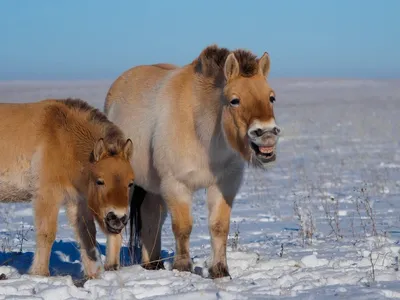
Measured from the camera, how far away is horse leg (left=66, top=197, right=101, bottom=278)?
6883 mm

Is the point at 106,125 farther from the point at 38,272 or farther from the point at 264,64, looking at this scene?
the point at 264,64

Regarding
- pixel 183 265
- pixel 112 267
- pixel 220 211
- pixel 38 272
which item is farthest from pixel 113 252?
pixel 220 211

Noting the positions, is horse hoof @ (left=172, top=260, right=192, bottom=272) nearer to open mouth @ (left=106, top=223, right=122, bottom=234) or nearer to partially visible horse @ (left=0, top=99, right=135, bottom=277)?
partially visible horse @ (left=0, top=99, right=135, bottom=277)

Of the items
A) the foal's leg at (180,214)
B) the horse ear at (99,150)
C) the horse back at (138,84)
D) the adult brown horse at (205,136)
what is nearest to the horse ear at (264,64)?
the adult brown horse at (205,136)

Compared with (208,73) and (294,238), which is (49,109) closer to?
(208,73)

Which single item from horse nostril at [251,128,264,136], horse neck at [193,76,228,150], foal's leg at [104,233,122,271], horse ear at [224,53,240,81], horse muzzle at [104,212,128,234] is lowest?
foal's leg at [104,233,122,271]

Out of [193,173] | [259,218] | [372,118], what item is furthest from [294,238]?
[372,118]

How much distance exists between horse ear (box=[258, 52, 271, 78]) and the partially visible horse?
1537 mm

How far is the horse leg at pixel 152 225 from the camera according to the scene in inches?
318

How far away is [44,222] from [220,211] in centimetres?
174

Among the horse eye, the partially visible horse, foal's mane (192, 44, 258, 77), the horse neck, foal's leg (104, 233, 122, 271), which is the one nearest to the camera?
the partially visible horse

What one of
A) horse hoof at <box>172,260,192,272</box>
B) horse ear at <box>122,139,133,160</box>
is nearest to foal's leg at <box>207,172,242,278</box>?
horse hoof at <box>172,260,192,272</box>

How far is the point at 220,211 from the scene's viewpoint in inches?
277

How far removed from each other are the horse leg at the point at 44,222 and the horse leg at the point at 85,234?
0.89 ft
